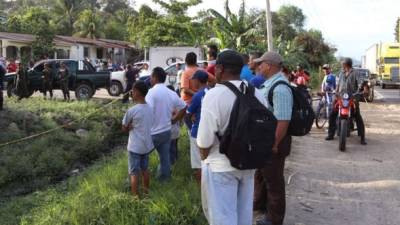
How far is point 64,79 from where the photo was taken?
760 inches

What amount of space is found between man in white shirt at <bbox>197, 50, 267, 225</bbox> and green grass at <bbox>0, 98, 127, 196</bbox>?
19.6ft

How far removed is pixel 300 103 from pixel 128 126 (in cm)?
210

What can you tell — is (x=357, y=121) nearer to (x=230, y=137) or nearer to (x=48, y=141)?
(x=48, y=141)

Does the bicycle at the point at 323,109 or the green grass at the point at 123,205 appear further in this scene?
the bicycle at the point at 323,109

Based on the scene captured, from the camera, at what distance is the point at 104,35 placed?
5950 centimetres

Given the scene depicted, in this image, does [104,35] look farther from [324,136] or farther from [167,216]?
[167,216]

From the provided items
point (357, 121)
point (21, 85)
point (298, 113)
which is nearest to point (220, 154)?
point (298, 113)

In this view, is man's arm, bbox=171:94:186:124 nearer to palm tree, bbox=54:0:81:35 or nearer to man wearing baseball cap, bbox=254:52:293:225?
man wearing baseball cap, bbox=254:52:293:225

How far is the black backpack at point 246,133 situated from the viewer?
3654 millimetres

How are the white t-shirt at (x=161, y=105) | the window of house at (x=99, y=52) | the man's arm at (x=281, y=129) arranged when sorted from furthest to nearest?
the window of house at (x=99, y=52) → the white t-shirt at (x=161, y=105) → the man's arm at (x=281, y=129)

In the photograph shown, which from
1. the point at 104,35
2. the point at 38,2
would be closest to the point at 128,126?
the point at 104,35

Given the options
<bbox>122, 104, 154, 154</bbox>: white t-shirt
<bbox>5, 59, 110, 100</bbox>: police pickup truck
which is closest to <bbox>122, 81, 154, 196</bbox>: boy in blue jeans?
<bbox>122, 104, 154, 154</bbox>: white t-shirt

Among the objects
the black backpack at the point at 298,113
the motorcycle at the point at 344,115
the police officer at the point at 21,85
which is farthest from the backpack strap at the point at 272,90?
the police officer at the point at 21,85

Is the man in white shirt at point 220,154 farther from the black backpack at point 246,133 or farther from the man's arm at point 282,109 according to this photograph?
the man's arm at point 282,109
